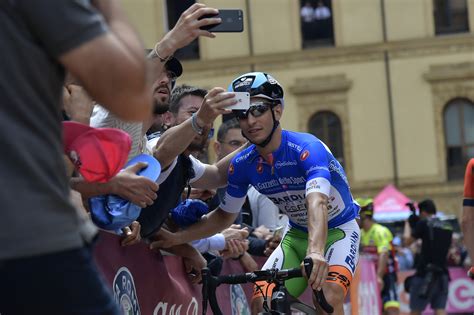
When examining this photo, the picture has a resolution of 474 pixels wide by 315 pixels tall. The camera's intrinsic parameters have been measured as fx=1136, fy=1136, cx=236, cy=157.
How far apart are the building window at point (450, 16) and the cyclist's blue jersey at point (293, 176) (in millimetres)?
40285

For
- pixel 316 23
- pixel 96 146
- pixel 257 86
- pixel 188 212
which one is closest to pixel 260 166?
pixel 257 86

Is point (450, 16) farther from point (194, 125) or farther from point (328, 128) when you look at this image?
point (194, 125)

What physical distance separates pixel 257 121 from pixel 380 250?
514 inches

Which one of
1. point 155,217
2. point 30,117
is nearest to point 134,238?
point 155,217

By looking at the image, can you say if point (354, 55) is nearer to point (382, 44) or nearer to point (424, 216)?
point (382, 44)

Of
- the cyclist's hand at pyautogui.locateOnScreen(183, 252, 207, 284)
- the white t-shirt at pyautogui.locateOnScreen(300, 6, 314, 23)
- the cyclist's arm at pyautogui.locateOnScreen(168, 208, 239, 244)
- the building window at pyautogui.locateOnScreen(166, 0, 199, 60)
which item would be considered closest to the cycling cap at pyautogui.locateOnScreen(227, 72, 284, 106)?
the cyclist's arm at pyautogui.locateOnScreen(168, 208, 239, 244)

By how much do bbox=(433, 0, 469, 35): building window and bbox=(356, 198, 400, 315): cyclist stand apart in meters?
28.1

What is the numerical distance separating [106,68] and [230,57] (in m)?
45.2

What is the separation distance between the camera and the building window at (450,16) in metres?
46.9

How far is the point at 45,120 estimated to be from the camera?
268 cm

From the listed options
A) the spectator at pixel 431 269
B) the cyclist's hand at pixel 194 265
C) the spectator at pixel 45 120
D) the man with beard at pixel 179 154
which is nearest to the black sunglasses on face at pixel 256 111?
the man with beard at pixel 179 154

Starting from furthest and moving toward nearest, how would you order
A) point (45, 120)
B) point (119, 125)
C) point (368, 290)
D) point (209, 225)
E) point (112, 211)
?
point (368, 290), point (209, 225), point (119, 125), point (112, 211), point (45, 120)

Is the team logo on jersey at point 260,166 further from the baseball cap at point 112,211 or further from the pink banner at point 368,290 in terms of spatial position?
the pink banner at point 368,290

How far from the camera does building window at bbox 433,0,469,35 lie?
46.9m
